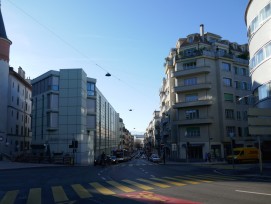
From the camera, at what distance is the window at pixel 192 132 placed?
55750mm

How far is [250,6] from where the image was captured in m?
29.1

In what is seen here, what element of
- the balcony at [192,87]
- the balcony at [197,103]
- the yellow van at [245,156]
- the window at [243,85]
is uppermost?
the window at [243,85]

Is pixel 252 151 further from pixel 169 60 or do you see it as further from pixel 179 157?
pixel 169 60

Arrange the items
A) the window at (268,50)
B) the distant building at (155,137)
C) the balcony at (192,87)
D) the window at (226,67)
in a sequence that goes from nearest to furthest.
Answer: the window at (268,50) → the balcony at (192,87) → the window at (226,67) → the distant building at (155,137)

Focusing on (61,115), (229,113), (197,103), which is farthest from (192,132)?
(61,115)

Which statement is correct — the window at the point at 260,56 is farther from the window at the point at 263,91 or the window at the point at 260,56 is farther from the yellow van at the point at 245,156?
the yellow van at the point at 245,156

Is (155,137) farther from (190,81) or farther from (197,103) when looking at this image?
(197,103)

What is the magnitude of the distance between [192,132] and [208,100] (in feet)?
20.8

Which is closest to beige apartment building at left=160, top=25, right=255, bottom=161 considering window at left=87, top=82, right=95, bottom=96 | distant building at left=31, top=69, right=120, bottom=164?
window at left=87, top=82, right=95, bottom=96

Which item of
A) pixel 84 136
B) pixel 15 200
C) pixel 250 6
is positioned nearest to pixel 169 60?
pixel 84 136

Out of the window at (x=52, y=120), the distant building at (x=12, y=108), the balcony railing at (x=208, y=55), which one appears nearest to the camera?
the window at (x=52, y=120)

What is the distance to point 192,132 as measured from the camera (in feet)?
184

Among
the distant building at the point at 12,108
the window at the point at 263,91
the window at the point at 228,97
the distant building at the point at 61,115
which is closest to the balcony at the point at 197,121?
the window at the point at 228,97

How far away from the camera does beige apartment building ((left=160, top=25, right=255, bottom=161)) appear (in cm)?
5538
